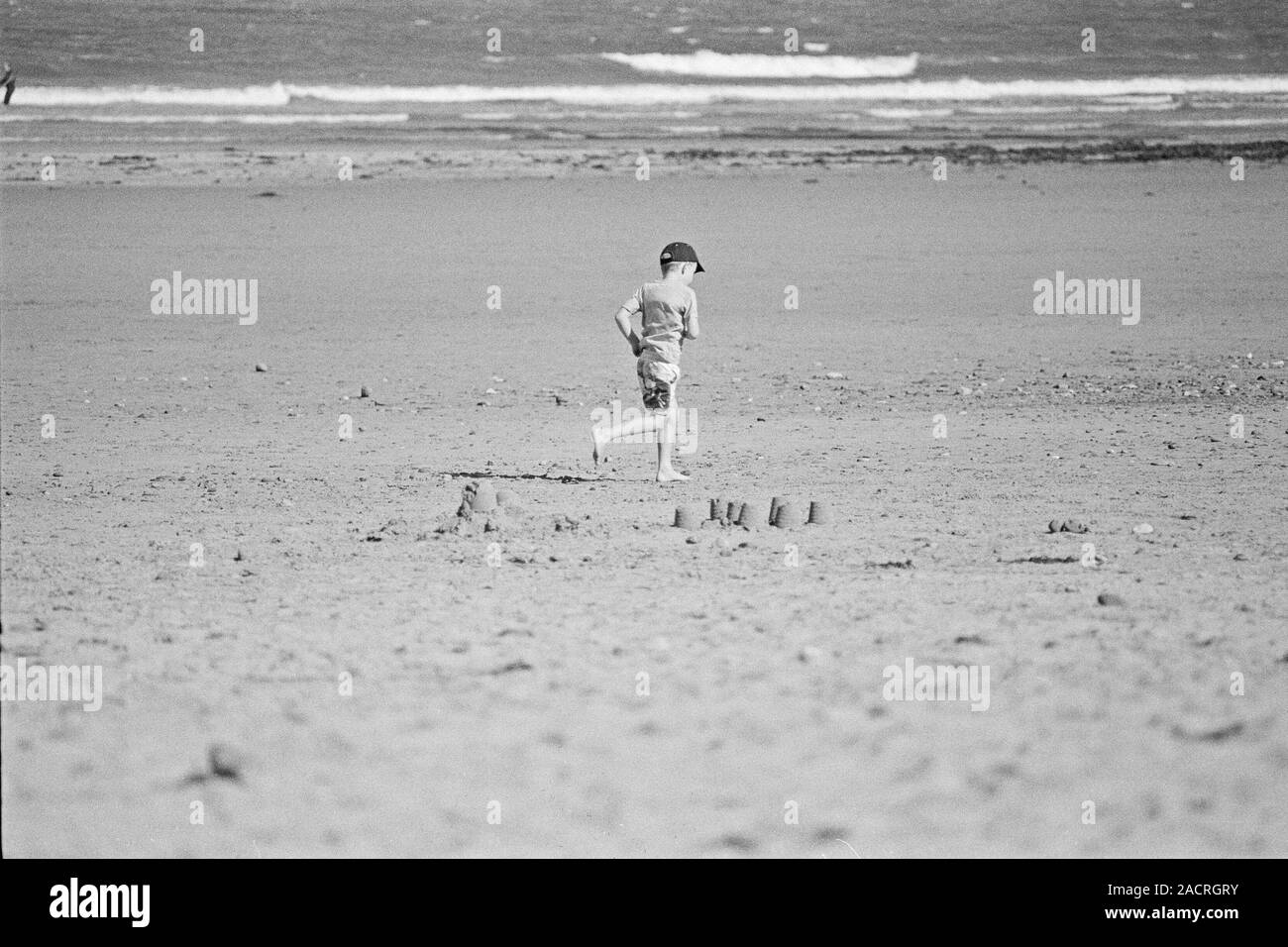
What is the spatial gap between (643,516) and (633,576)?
4.66ft

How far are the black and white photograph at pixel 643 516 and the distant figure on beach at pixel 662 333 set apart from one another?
0.03 metres

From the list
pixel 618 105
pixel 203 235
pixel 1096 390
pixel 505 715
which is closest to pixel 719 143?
pixel 618 105

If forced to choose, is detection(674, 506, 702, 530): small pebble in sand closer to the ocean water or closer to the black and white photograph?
the black and white photograph

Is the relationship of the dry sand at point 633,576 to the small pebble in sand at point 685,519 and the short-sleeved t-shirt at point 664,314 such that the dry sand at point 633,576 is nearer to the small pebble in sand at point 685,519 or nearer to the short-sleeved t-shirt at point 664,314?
the small pebble in sand at point 685,519

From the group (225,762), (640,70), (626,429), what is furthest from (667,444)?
(640,70)

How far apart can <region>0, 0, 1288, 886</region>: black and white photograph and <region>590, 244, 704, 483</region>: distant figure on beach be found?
0.11 feet

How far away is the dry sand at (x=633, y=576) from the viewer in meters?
5.06

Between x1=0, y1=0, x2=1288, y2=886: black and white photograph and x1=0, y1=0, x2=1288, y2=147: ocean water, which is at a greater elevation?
x1=0, y1=0, x2=1288, y2=147: ocean water

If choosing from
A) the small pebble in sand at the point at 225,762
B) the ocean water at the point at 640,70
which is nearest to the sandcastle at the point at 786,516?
the small pebble in sand at the point at 225,762

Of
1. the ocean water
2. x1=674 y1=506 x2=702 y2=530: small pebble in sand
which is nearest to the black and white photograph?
x1=674 y1=506 x2=702 y2=530: small pebble in sand

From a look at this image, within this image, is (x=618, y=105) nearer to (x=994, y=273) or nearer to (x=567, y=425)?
(x=994, y=273)

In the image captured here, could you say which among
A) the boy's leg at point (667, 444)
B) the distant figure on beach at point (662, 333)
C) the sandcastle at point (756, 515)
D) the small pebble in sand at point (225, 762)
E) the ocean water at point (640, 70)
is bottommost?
the small pebble in sand at point (225, 762)

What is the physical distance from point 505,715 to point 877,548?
10.1 ft

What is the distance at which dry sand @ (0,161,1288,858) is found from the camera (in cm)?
506
